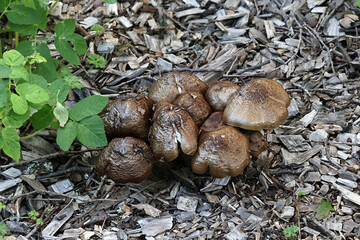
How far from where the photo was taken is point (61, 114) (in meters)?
3.63

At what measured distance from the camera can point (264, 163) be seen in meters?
4.31

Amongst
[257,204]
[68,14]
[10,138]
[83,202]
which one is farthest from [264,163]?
[68,14]

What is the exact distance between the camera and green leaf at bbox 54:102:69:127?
11.9 ft

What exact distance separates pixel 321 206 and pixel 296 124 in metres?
1.09

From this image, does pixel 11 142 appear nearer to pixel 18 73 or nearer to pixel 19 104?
pixel 19 104

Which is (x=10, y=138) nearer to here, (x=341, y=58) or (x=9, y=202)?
(x=9, y=202)

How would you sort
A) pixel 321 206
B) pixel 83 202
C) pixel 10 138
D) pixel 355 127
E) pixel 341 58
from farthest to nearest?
pixel 341 58 < pixel 355 127 < pixel 83 202 < pixel 321 206 < pixel 10 138

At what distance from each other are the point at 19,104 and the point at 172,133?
123 centimetres

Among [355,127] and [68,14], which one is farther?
[68,14]

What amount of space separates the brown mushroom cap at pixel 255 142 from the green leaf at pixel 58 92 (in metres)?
1.59

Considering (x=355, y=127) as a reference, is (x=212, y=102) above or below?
above

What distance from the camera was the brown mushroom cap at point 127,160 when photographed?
3805 millimetres

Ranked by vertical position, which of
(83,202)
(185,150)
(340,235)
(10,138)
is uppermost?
(10,138)

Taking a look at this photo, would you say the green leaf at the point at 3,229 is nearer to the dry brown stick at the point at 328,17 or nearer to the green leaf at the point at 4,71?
the green leaf at the point at 4,71
